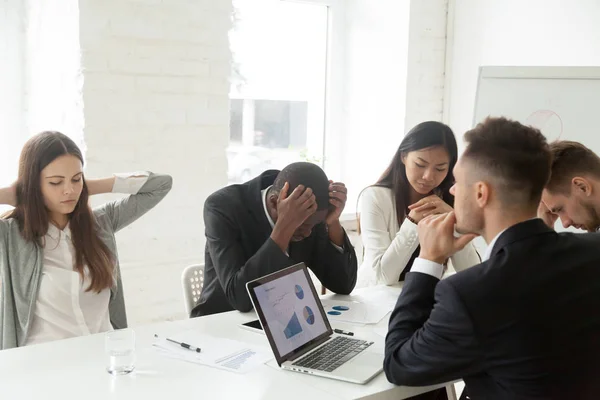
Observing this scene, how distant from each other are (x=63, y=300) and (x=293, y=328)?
0.78 m

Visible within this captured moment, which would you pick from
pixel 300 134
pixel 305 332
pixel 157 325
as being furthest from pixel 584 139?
pixel 157 325

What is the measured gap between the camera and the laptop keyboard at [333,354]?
5.04 ft

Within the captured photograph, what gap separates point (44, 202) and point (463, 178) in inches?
51.3

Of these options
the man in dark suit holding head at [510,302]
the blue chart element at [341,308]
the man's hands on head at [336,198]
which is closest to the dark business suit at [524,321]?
the man in dark suit holding head at [510,302]

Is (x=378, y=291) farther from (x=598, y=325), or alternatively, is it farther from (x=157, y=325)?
(x=598, y=325)

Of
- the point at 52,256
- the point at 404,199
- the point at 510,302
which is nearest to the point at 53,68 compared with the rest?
the point at 52,256

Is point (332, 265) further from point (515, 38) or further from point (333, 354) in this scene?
point (515, 38)

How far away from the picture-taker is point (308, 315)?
173cm

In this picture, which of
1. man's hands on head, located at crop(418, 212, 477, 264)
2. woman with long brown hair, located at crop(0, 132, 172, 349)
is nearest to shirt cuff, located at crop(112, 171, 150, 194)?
woman with long brown hair, located at crop(0, 132, 172, 349)

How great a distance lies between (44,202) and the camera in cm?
204

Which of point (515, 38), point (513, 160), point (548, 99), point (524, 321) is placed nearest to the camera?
point (524, 321)

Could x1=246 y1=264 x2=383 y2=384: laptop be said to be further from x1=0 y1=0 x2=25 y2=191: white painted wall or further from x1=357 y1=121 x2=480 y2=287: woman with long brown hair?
x1=0 y1=0 x2=25 y2=191: white painted wall

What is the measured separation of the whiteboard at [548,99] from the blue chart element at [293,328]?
67.7 inches

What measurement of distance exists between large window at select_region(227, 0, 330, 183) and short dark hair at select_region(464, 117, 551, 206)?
7.60ft
